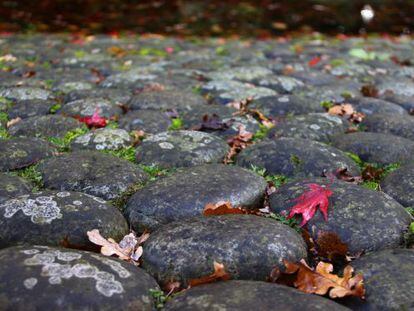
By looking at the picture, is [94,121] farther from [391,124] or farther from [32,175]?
[391,124]

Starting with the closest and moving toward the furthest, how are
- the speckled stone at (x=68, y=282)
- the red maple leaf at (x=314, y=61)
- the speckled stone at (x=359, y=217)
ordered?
the speckled stone at (x=68, y=282) → the speckled stone at (x=359, y=217) → the red maple leaf at (x=314, y=61)

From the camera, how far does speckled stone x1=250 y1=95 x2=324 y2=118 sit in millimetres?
3588

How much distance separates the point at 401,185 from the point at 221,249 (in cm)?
110

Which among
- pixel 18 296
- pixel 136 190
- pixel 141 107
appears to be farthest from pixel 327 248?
pixel 141 107

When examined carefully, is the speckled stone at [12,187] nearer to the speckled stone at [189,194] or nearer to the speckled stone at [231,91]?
the speckled stone at [189,194]

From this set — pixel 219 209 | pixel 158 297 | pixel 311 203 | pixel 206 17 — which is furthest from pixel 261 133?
pixel 206 17

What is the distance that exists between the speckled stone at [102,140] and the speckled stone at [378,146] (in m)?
1.27

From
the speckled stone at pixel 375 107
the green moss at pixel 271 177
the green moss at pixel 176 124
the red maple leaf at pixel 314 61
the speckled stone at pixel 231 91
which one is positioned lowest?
the red maple leaf at pixel 314 61

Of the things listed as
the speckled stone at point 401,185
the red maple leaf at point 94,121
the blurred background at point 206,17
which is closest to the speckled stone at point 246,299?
the speckled stone at point 401,185

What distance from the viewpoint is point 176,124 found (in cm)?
332

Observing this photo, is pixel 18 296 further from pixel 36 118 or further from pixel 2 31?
pixel 2 31

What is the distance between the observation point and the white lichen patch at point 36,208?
1941mm

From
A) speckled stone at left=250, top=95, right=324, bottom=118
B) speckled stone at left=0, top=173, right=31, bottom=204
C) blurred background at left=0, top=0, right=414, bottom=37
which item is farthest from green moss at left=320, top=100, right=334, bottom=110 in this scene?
blurred background at left=0, top=0, right=414, bottom=37

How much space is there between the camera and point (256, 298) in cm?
157
